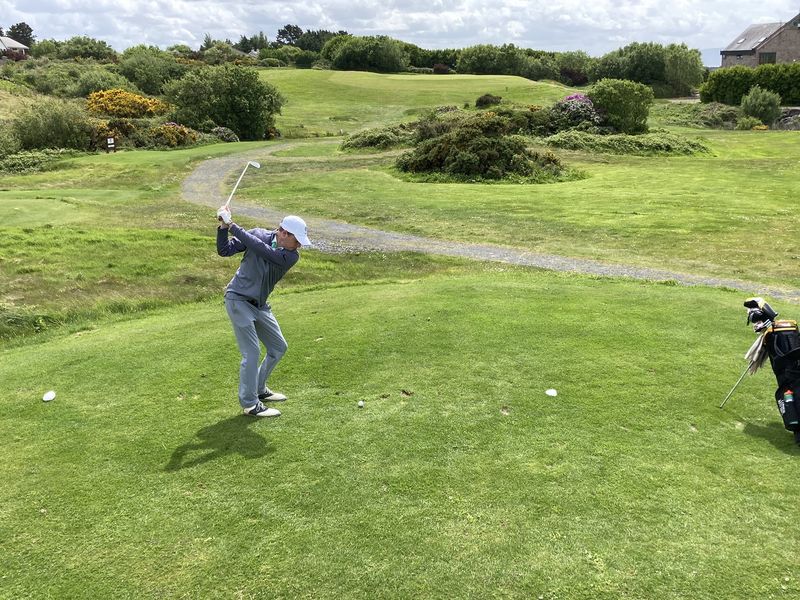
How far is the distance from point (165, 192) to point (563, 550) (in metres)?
35.8

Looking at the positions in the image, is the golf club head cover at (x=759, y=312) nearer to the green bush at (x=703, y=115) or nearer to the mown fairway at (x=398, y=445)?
the mown fairway at (x=398, y=445)

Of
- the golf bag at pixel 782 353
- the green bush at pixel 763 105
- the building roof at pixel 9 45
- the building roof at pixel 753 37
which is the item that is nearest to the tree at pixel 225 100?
the green bush at pixel 763 105

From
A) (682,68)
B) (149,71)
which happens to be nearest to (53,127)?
(149,71)

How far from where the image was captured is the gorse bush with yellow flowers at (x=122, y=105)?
59.3 meters

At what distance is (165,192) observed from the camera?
3600 centimetres

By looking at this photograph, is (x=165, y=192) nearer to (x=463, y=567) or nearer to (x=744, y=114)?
(x=463, y=567)

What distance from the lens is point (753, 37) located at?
10794 centimetres

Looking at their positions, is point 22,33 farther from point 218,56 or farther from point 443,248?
point 443,248

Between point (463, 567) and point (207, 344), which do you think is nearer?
point (463, 567)

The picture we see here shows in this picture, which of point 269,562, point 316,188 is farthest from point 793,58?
point 269,562

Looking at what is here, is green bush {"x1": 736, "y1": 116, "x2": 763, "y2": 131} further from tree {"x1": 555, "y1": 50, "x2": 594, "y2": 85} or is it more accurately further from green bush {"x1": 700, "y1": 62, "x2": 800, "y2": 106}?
tree {"x1": 555, "y1": 50, "x2": 594, "y2": 85}

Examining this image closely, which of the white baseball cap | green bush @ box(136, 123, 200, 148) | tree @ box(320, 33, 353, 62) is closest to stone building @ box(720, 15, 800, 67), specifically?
tree @ box(320, 33, 353, 62)

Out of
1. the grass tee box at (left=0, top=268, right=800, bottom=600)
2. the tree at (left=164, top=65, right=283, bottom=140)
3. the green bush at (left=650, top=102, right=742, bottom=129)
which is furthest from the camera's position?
the green bush at (left=650, top=102, right=742, bottom=129)

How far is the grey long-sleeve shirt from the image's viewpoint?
750cm
